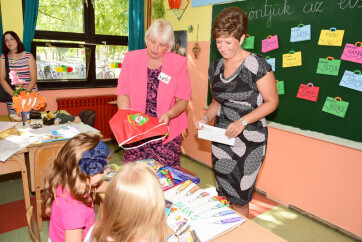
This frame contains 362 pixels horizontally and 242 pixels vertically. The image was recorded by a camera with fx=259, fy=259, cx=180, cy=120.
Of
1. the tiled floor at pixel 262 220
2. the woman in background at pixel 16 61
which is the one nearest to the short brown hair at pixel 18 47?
the woman in background at pixel 16 61

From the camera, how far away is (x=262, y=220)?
112 inches

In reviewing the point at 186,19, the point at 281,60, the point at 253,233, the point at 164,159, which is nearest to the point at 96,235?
the point at 253,233

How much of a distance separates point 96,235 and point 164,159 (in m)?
1.03

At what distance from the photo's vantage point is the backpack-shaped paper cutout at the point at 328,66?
2.49m

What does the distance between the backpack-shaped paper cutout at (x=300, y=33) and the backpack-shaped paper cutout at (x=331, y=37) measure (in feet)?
0.44

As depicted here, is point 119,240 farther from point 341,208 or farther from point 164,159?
point 341,208

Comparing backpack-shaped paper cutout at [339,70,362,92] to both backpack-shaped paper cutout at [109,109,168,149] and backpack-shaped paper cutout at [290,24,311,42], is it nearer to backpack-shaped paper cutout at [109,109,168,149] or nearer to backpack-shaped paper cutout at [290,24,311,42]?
backpack-shaped paper cutout at [290,24,311,42]

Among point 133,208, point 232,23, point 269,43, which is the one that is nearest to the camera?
point 133,208

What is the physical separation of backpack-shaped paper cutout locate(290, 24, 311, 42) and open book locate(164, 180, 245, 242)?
2.14 meters

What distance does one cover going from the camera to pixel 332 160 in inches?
104

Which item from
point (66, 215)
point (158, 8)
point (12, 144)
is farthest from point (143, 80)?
point (158, 8)

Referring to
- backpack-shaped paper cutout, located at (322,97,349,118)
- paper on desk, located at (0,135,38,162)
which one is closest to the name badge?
paper on desk, located at (0,135,38,162)

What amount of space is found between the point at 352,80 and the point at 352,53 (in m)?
0.24

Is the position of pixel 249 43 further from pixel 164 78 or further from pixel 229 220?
pixel 229 220
